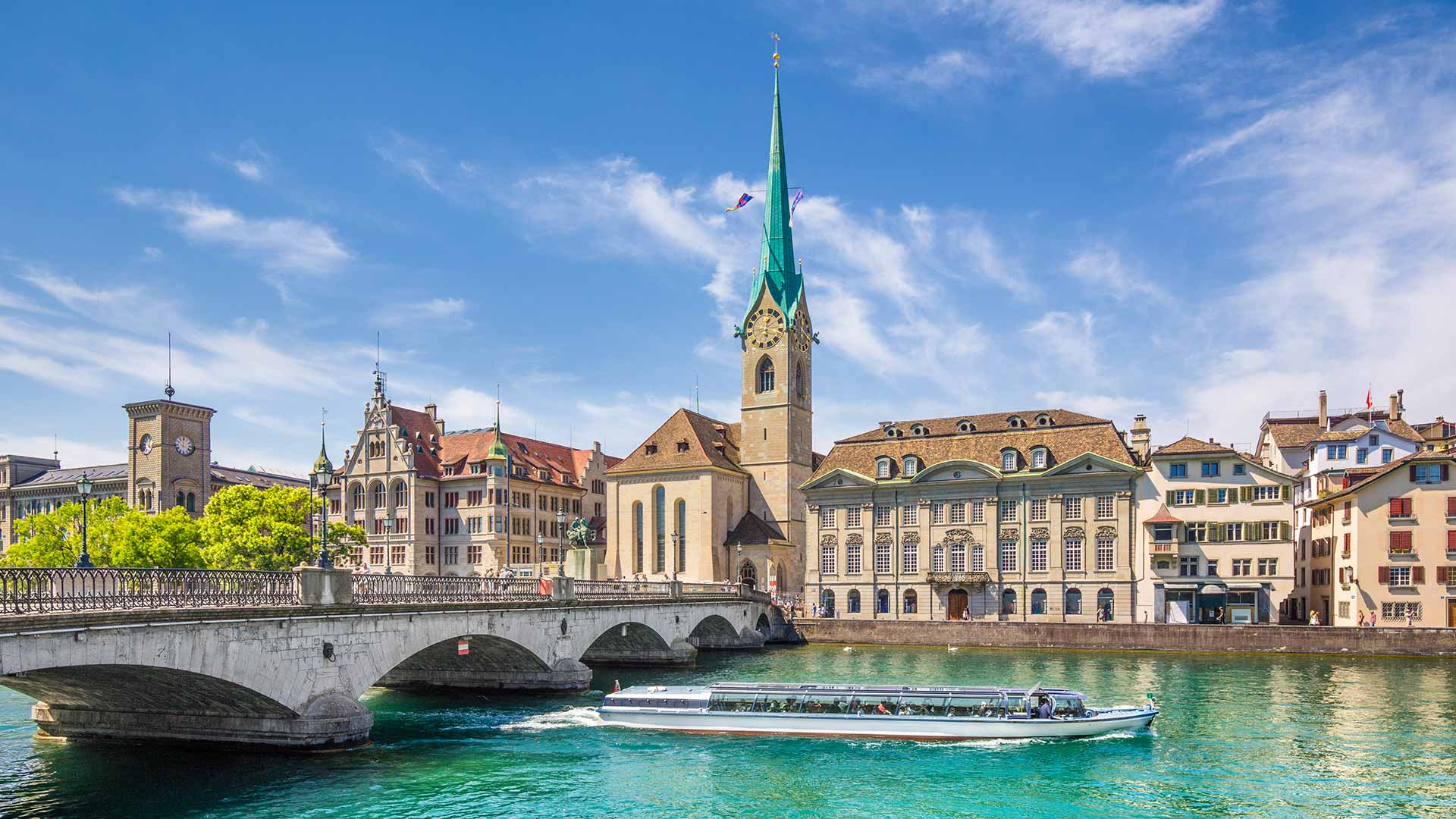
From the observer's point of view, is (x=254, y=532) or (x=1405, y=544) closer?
(x=1405, y=544)

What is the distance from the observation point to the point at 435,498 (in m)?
114

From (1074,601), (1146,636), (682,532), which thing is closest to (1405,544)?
(1146,636)

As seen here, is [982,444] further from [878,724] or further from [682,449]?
[878,724]

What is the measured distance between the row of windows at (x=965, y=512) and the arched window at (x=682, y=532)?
611 inches

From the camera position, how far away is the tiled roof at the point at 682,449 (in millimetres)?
104750

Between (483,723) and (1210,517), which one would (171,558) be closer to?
(483,723)

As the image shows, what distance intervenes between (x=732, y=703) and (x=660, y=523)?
62812 millimetres

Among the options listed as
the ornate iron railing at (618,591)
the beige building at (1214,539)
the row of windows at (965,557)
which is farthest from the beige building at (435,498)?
the beige building at (1214,539)

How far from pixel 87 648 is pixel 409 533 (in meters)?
83.8

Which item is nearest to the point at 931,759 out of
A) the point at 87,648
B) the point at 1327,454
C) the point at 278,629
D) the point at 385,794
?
the point at 385,794

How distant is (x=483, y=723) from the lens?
145 ft

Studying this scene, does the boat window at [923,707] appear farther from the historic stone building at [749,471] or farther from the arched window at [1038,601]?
the historic stone building at [749,471]

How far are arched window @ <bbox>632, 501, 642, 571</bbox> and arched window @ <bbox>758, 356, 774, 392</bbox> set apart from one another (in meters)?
15.2

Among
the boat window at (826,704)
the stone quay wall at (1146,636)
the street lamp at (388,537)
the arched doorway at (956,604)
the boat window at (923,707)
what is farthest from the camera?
the street lamp at (388,537)
